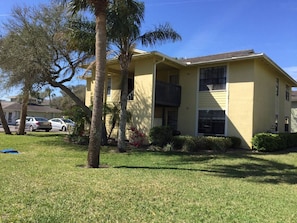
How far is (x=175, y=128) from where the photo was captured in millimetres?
20969

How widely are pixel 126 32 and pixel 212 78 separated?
7868 mm

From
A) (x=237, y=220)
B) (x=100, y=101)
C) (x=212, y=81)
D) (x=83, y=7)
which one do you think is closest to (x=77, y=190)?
(x=237, y=220)

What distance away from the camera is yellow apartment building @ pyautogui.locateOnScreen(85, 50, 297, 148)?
17750mm

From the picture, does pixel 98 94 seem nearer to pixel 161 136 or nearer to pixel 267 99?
pixel 161 136

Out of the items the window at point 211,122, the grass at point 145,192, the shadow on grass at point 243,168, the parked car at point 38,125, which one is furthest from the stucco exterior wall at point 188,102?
the parked car at point 38,125

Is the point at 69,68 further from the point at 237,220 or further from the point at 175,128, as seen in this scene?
the point at 237,220

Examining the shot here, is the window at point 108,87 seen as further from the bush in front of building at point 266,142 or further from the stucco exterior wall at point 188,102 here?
the bush in front of building at point 266,142

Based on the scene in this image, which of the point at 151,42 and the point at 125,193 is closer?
the point at 125,193

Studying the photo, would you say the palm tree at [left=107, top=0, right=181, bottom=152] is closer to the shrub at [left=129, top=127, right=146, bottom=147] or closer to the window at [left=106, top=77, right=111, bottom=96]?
the shrub at [left=129, top=127, right=146, bottom=147]

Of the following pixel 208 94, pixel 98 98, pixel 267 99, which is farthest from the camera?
pixel 267 99

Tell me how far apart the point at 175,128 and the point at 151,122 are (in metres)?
3.33

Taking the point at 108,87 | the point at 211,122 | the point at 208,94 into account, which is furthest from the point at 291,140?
the point at 108,87

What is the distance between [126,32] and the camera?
13.6 m

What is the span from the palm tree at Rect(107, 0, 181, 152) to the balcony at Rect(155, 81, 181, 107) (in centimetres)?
378
